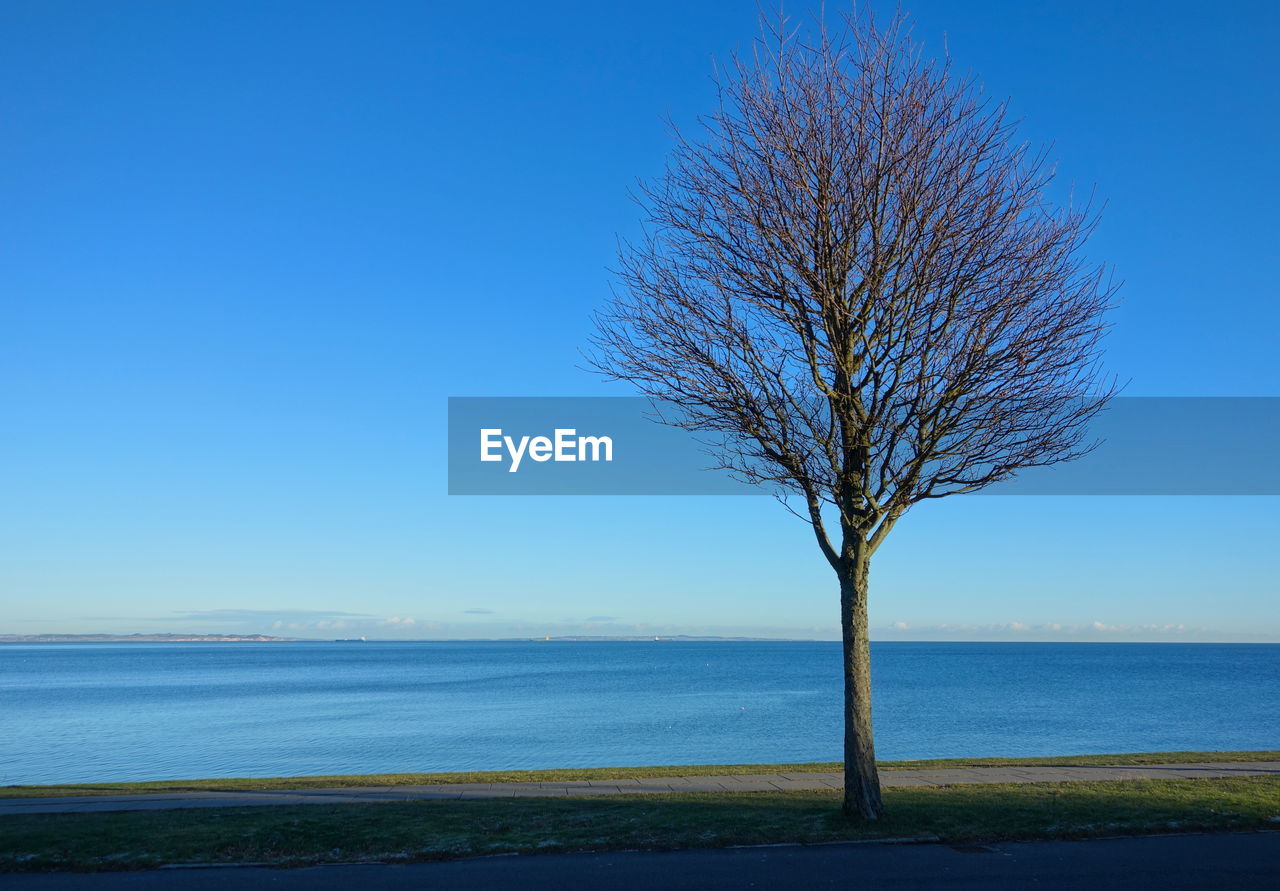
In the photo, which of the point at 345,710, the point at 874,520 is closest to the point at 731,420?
the point at 874,520

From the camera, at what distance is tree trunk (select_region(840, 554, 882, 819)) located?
1156 centimetres

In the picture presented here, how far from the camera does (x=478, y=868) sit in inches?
394

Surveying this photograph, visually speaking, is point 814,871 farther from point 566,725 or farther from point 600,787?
point 566,725

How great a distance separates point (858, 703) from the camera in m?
11.6

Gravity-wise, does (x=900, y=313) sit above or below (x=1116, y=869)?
above

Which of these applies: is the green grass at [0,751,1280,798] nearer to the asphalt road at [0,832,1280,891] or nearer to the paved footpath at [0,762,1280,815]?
the paved footpath at [0,762,1280,815]

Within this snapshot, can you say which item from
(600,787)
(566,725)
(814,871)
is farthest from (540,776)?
(566,725)

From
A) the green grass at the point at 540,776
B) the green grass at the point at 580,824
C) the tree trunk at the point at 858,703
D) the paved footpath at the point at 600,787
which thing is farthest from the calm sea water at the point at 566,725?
the tree trunk at the point at 858,703

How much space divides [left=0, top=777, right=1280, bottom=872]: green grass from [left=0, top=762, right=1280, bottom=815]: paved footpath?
1.11 m

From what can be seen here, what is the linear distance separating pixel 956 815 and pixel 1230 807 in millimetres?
3519

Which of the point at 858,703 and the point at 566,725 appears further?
the point at 566,725

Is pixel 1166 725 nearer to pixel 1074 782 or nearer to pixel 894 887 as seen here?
pixel 1074 782

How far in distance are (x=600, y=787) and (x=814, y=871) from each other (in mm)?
6972

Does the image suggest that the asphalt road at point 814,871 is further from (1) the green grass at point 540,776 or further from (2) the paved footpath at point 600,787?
(1) the green grass at point 540,776
